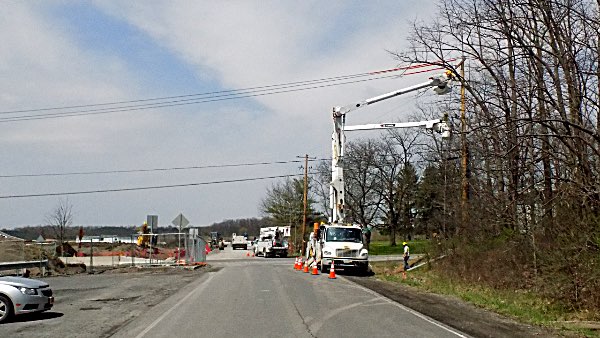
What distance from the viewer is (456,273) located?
80.8 feet

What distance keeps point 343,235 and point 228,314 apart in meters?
17.7

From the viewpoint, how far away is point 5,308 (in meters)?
14.1

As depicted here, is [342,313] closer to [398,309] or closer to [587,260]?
[398,309]

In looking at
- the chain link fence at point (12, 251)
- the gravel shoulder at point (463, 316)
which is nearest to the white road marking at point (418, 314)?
the gravel shoulder at point (463, 316)

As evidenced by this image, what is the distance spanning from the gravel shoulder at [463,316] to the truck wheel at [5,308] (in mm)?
9388

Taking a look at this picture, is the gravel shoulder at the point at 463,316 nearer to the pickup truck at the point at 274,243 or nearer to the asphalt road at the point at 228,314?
the asphalt road at the point at 228,314

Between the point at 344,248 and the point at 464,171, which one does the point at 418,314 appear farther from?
the point at 344,248

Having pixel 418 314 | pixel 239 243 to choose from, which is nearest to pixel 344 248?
pixel 418 314

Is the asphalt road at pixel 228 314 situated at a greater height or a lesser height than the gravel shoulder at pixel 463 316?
greater

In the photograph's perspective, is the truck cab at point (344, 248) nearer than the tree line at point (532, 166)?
No

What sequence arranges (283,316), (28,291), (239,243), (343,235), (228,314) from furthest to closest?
(239,243) < (343,235) < (228,314) < (28,291) < (283,316)

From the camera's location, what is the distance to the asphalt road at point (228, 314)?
12117 millimetres

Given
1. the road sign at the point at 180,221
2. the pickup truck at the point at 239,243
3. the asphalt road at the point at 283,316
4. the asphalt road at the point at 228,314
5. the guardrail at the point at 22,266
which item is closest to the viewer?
the asphalt road at the point at 283,316

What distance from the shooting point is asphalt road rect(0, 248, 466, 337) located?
12117 millimetres
